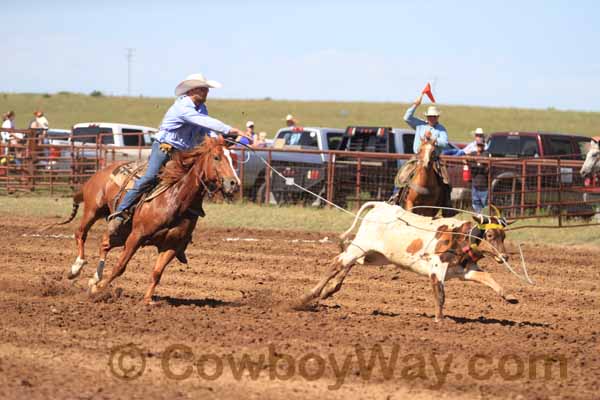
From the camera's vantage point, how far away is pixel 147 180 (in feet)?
33.1

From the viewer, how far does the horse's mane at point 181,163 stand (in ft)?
32.5

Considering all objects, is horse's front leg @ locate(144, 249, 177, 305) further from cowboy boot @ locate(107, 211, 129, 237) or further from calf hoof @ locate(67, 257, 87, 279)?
calf hoof @ locate(67, 257, 87, 279)

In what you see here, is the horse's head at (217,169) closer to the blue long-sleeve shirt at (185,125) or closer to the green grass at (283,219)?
the blue long-sleeve shirt at (185,125)

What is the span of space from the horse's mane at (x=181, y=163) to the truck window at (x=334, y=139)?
13.4m

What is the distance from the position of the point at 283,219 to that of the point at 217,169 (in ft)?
33.3

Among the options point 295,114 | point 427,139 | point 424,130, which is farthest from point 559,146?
point 295,114

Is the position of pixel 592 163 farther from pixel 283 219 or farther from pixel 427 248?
pixel 283 219

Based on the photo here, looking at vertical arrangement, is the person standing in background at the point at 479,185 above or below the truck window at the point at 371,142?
below

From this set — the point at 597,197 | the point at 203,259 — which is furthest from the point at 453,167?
the point at 203,259

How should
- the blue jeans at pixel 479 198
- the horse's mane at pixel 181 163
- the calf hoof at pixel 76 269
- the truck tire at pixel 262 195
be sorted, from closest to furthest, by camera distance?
1. the horse's mane at pixel 181 163
2. the calf hoof at pixel 76 269
3. the blue jeans at pixel 479 198
4. the truck tire at pixel 262 195

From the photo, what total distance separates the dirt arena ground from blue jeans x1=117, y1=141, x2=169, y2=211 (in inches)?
35.8

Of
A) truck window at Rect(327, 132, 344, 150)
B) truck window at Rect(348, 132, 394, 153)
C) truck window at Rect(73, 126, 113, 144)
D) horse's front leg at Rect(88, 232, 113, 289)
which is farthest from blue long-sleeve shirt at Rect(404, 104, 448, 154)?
truck window at Rect(73, 126, 113, 144)

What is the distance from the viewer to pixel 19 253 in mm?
13867

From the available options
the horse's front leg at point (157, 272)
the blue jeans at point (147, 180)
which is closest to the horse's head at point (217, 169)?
the blue jeans at point (147, 180)
